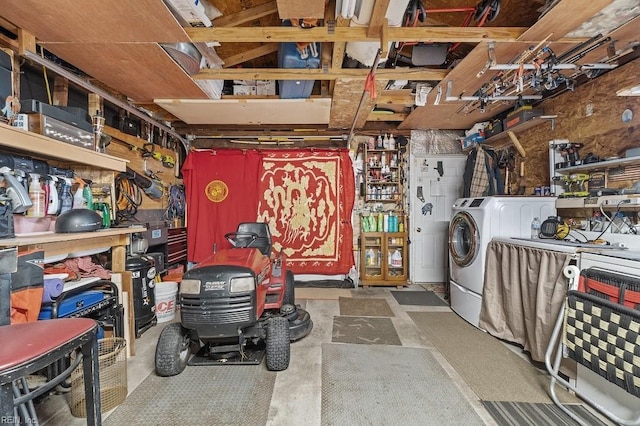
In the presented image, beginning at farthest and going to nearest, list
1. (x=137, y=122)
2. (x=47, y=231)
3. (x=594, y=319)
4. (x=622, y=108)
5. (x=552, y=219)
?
(x=137, y=122), (x=552, y=219), (x=622, y=108), (x=47, y=231), (x=594, y=319)

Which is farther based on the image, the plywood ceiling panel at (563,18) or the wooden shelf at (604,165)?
the wooden shelf at (604,165)

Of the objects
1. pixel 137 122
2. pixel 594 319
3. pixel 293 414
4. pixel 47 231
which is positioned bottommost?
pixel 293 414

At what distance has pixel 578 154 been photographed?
8.96ft

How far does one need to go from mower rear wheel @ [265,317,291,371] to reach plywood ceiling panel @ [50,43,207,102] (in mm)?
2247

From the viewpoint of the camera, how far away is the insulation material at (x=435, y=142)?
4590 mm

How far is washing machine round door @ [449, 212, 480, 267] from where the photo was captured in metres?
3.07

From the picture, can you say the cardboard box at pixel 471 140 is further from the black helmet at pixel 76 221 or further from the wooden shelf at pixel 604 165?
the black helmet at pixel 76 221

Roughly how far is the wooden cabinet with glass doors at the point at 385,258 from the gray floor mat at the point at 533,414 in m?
2.59

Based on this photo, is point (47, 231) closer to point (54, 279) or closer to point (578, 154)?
point (54, 279)

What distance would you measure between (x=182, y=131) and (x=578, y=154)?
4.89m

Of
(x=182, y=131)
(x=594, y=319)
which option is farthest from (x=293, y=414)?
(x=182, y=131)

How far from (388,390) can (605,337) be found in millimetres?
1305

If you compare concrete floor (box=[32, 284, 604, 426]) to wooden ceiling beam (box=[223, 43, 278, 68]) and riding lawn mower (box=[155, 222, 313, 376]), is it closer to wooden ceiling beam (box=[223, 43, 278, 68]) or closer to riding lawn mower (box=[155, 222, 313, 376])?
riding lawn mower (box=[155, 222, 313, 376])

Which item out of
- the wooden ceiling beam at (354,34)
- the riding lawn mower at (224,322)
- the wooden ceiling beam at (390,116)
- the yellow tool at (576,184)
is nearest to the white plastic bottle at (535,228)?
the yellow tool at (576,184)
